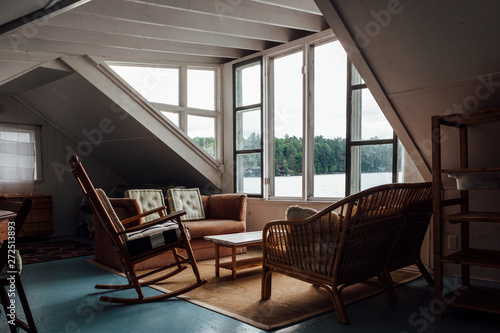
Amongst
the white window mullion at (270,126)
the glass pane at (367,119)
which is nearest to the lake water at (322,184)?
the white window mullion at (270,126)

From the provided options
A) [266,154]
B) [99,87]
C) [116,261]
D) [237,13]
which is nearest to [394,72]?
[237,13]

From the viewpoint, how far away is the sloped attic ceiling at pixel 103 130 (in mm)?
5129

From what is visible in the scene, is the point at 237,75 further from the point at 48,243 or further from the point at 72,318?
the point at 72,318

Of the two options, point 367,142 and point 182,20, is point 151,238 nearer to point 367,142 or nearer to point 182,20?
point 182,20

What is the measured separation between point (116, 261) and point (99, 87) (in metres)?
2.16

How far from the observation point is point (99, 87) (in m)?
4.82

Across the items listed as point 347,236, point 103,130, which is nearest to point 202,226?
point 347,236

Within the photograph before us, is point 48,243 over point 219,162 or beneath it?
beneath

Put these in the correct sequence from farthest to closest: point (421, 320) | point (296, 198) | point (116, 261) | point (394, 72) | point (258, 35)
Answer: point (296, 198) < point (258, 35) < point (116, 261) < point (394, 72) < point (421, 320)

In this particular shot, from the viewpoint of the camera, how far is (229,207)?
509 centimetres

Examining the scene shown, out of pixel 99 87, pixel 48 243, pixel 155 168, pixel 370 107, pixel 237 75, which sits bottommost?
pixel 48 243

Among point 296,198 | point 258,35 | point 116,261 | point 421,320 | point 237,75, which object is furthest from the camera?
point 237,75

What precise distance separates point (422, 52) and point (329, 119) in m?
1.95

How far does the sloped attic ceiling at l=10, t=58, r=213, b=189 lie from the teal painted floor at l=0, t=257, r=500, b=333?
8.45 ft
